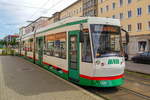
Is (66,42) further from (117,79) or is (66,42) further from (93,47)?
(117,79)

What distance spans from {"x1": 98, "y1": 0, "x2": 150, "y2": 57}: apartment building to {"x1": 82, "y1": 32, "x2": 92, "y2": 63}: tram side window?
26.4 m

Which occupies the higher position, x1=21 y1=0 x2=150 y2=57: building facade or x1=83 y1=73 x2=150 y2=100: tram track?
x1=21 y1=0 x2=150 y2=57: building facade

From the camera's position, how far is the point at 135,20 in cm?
3328

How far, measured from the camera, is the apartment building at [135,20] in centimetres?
3099

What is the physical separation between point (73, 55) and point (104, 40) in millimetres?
1570

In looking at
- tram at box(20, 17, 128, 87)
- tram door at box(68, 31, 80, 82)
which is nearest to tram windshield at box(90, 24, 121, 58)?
tram at box(20, 17, 128, 87)

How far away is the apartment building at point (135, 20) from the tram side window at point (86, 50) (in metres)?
26.4

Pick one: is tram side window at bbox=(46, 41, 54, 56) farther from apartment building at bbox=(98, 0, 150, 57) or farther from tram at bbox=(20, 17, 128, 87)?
apartment building at bbox=(98, 0, 150, 57)

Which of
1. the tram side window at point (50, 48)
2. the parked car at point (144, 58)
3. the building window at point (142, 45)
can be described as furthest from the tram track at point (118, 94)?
the building window at point (142, 45)

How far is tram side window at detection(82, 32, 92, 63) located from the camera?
6.75m

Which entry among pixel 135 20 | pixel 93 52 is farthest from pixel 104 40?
pixel 135 20

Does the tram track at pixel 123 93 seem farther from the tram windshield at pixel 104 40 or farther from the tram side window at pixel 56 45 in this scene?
the tram side window at pixel 56 45

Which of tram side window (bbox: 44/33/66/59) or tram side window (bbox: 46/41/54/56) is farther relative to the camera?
tram side window (bbox: 46/41/54/56)

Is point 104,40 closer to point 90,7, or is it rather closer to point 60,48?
point 60,48
